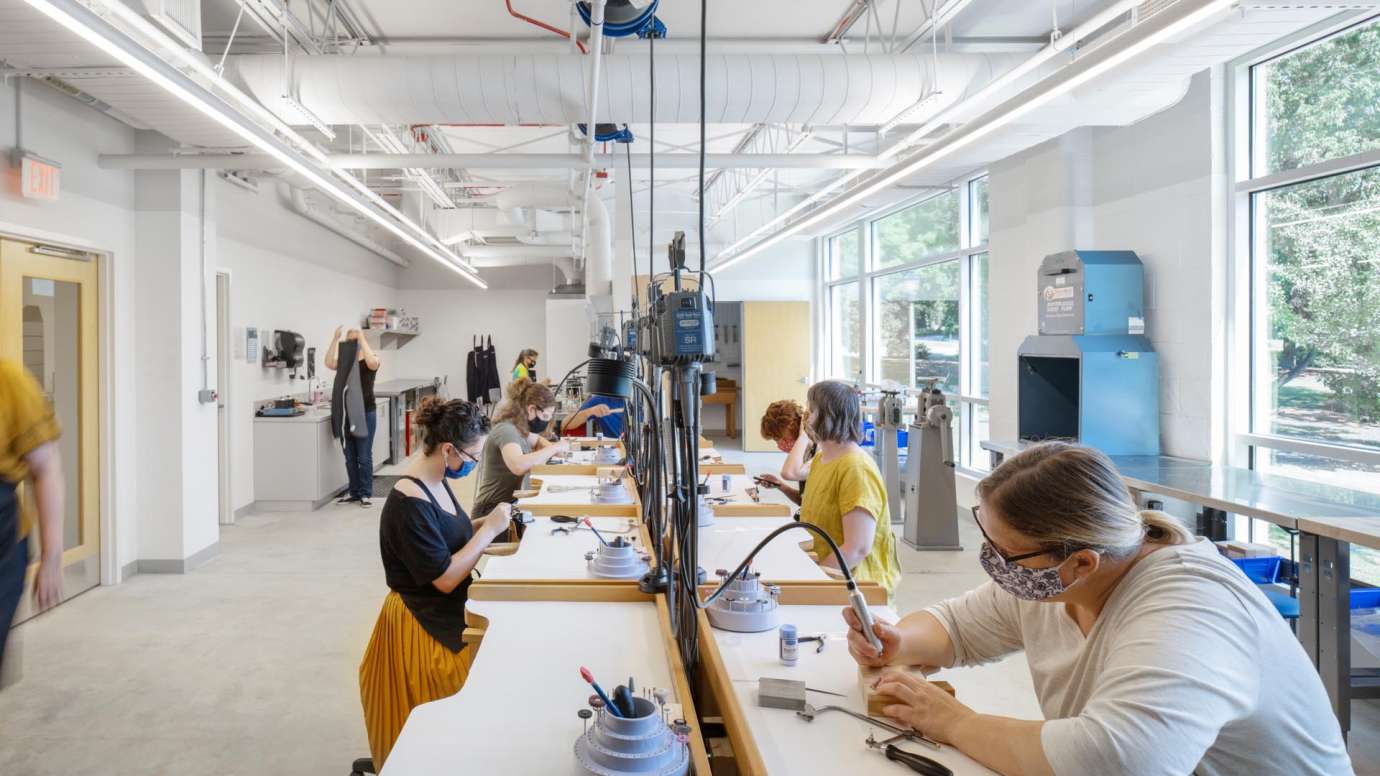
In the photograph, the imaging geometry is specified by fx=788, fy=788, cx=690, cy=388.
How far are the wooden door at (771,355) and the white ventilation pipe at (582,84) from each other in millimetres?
6865

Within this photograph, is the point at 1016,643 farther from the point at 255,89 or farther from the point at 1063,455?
the point at 255,89

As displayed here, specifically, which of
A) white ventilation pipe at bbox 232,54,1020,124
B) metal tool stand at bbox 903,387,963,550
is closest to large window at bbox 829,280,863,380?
metal tool stand at bbox 903,387,963,550

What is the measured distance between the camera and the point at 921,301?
27.6 feet

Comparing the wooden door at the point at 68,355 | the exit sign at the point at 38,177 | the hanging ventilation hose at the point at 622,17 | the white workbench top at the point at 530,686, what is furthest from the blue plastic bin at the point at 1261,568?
the exit sign at the point at 38,177

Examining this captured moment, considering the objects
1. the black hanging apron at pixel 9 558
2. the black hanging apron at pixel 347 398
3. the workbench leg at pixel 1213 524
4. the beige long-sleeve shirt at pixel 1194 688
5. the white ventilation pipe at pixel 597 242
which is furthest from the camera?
the white ventilation pipe at pixel 597 242

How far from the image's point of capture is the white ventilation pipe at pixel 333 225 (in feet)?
25.2

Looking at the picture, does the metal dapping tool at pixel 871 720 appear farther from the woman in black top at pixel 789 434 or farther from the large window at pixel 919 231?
the large window at pixel 919 231

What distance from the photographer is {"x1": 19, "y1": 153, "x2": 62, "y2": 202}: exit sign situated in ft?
12.4

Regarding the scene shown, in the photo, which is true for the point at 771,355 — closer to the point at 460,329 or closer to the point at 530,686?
the point at 460,329

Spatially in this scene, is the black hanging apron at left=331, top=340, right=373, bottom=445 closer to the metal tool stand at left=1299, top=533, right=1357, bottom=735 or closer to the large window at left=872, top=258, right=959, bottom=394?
the large window at left=872, top=258, right=959, bottom=394

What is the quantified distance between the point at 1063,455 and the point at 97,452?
5.28 m

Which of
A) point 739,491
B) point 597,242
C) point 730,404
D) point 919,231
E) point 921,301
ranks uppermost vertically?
point 919,231

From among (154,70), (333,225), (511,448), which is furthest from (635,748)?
(333,225)

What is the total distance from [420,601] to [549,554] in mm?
455
